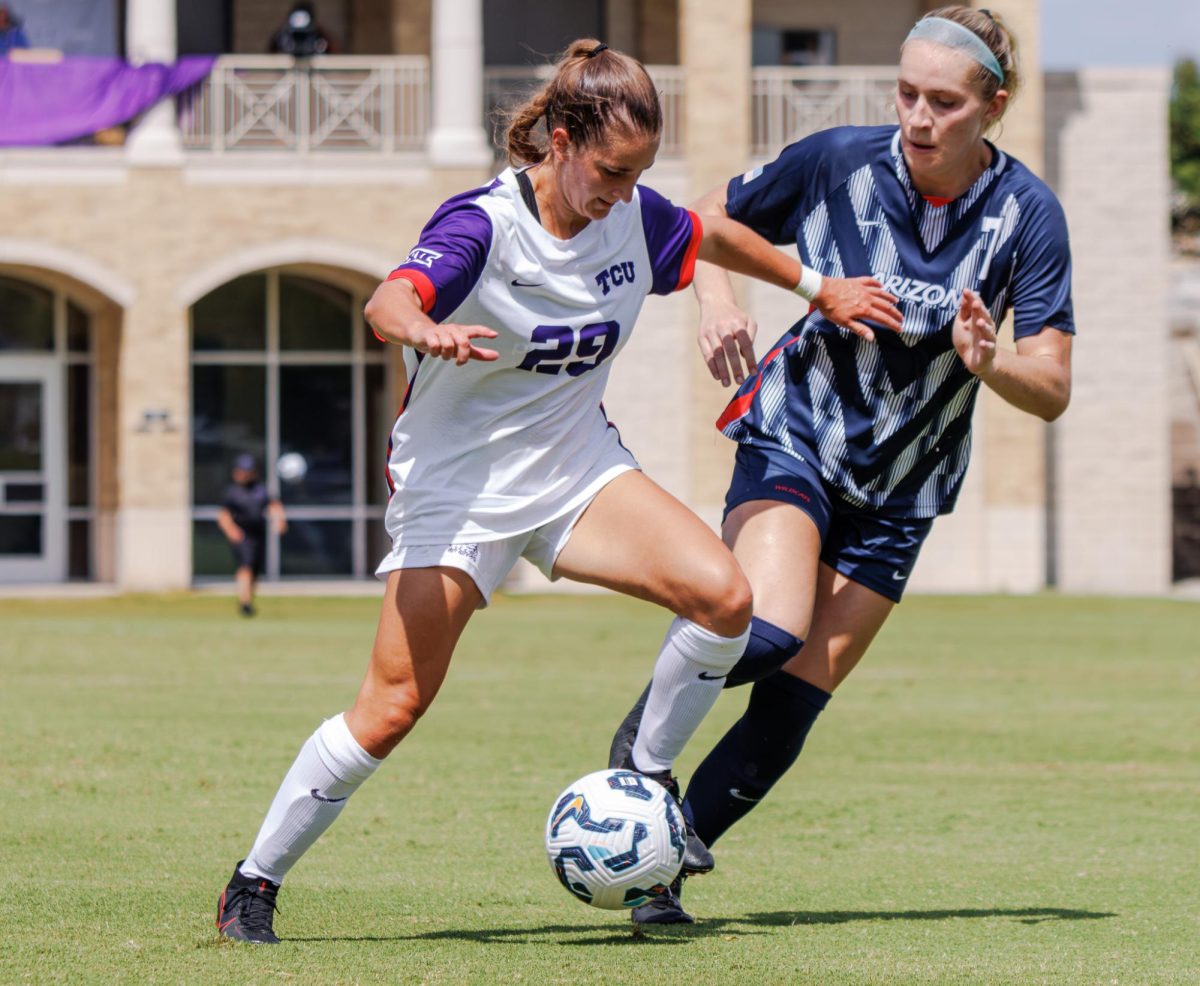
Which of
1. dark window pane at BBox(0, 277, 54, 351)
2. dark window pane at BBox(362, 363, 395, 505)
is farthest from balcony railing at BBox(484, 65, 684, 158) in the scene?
dark window pane at BBox(0, 277, 54, 351)

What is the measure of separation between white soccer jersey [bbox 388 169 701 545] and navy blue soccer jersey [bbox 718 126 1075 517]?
82 cm

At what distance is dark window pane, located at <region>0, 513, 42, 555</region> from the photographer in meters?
30.0

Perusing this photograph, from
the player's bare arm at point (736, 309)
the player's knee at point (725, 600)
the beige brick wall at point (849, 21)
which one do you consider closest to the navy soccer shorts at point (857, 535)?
the player's bare arm at point (736, 309)

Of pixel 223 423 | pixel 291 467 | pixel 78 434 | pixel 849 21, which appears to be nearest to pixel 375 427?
pixel 291 467

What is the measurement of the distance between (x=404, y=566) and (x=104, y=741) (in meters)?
5.99

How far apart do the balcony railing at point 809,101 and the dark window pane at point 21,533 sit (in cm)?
1242

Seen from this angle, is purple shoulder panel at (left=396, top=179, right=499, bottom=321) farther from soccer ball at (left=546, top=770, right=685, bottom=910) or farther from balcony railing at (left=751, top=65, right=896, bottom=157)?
balcony railing at (left=751, top=65, right=896, bottom=157)

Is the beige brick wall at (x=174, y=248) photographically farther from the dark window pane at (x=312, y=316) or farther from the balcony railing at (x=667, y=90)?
the balcony railing at (x=667, y=90)

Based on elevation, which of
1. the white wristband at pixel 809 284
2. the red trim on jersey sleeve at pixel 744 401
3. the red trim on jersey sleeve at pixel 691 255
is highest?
the red trim on jersey sleeve at pixel 691 255

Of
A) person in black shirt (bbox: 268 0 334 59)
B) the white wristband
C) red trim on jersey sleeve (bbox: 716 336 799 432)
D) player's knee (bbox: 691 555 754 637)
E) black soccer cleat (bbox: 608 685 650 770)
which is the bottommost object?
black soccer cleat (bbox: 608 685 650 770)

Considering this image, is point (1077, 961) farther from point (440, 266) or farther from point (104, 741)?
point (104, 741)

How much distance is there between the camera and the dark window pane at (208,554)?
3022 cm

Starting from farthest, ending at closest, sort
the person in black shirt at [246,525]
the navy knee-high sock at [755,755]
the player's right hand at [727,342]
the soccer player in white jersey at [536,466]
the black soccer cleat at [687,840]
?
the person in black shirt at [246,525]
the navy knee-high sock at [755,755]
the player's right hand at [727,342]
the black soccer cleat at [687,840]
the soccer player in white jersey at [536,466]

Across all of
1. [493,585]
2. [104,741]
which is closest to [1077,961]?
[493,585]
